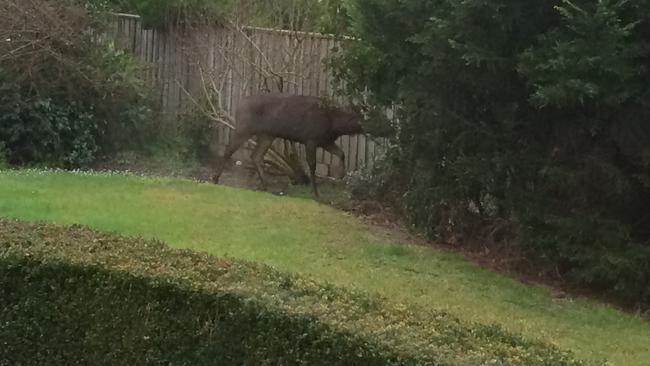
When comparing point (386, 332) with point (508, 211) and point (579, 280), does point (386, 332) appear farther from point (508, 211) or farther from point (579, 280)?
point (508, 211)

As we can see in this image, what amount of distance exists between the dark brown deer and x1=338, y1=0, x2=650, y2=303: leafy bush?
3.68 meters

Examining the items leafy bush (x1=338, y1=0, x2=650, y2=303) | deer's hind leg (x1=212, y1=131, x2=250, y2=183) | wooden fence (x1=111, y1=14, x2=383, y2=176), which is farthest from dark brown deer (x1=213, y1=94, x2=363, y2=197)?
leafy bush (x1=338, y1=0, x2=650, y2=303)

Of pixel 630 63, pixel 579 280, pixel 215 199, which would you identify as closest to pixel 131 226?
pixel 215 199

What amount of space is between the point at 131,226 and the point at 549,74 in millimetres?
4238

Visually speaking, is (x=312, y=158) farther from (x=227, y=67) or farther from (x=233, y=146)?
(x=227, y=67)

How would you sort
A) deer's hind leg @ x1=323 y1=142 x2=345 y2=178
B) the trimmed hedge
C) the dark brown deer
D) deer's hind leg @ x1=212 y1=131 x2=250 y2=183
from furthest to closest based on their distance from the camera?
1. deer's hind leg @ x1=212 y1=131 x2=250 y2=183
2. deer's hind leg @ x1=323 y1=142 x2=345 y2=178
3. the dark brown deer
4. the trimmed hedge

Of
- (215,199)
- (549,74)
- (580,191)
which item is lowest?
(215,199)

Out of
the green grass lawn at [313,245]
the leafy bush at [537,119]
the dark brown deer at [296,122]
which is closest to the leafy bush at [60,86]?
the green grass lawn at [313,245]

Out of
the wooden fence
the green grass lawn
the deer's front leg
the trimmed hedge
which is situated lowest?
the green grass lawn

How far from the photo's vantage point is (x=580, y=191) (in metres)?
8.91

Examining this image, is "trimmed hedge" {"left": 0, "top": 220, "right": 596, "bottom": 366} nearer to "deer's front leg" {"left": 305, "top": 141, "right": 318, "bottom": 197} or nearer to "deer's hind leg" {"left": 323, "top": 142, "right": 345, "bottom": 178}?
"deer's front leg" {"left": 305, "top": 141, "right": 318, "bottom": 197}

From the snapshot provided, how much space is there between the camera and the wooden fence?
51.1 feet

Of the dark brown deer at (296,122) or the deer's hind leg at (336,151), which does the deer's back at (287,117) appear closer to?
the dark brown deer at (296,122)

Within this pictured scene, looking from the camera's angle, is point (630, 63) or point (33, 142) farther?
point (33, 142)
